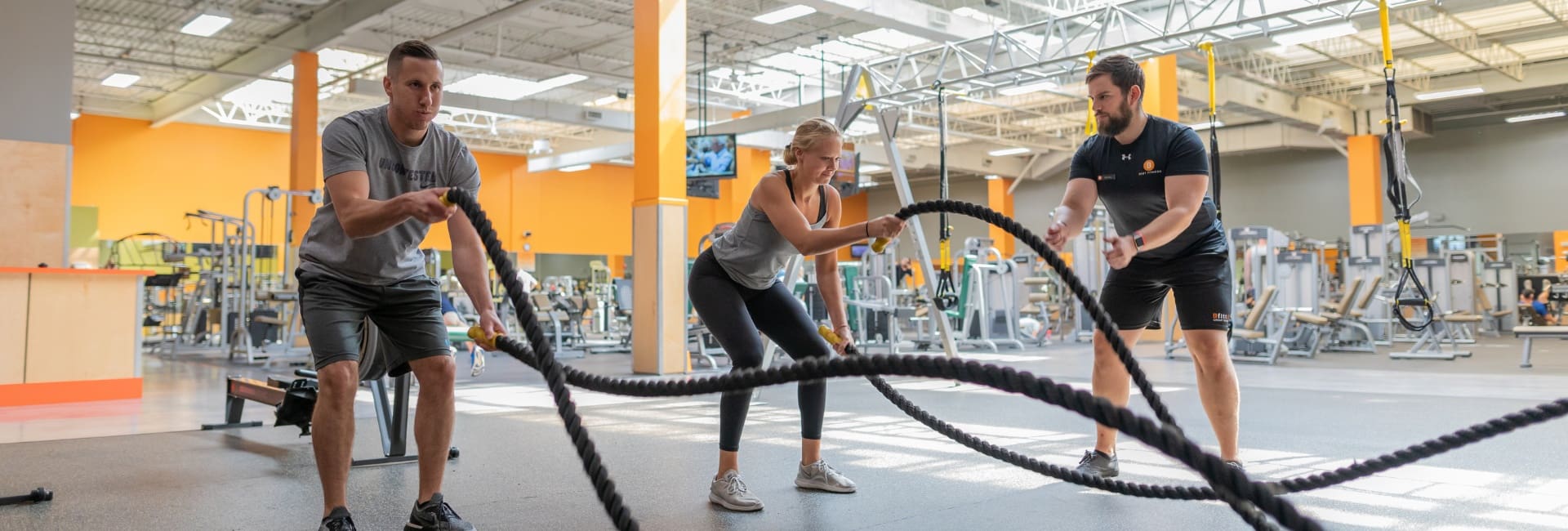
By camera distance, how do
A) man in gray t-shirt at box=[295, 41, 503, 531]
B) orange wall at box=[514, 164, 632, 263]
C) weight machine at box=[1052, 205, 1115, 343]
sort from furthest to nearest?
orange wall at box=[514, 164, 632, 263]
weight machine at box=[1052, 205, 1115, 343]
man in gray t-shirt at box=[295, 41, 503, 531]

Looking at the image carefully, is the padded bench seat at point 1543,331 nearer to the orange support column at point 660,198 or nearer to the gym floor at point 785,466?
the gym floor at point 785,466

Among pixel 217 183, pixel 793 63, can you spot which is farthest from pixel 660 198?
pixel 217 183

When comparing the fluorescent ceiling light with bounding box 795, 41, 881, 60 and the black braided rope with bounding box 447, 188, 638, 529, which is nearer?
the black braided rope with bounding box 447, 188, 638, 529

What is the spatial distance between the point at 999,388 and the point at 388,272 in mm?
1671

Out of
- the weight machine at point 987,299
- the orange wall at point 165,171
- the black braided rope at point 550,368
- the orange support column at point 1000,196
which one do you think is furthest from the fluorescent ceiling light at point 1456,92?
the orange wall at point 165,171

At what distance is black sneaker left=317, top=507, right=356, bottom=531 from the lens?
2.32 meters

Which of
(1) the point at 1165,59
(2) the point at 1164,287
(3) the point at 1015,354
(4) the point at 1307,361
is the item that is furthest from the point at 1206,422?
(1) the point at 1165,59

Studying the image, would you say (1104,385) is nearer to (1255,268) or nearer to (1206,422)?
(1206,422)

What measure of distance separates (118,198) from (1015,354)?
17.1 m

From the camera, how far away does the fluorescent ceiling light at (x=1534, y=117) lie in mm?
17875

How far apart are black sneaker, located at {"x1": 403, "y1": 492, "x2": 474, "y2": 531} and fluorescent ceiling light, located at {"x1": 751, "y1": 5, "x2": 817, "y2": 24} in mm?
10691

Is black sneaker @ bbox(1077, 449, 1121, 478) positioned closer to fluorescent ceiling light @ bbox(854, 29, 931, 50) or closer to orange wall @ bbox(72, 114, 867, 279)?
fluorescent ceiling light @ bbox(854, 29, 931, 50)

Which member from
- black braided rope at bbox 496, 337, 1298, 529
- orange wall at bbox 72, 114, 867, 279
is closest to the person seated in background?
orange wall at bbox 72, 114, 867, 279

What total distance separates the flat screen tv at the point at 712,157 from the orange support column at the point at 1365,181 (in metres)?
12.5
